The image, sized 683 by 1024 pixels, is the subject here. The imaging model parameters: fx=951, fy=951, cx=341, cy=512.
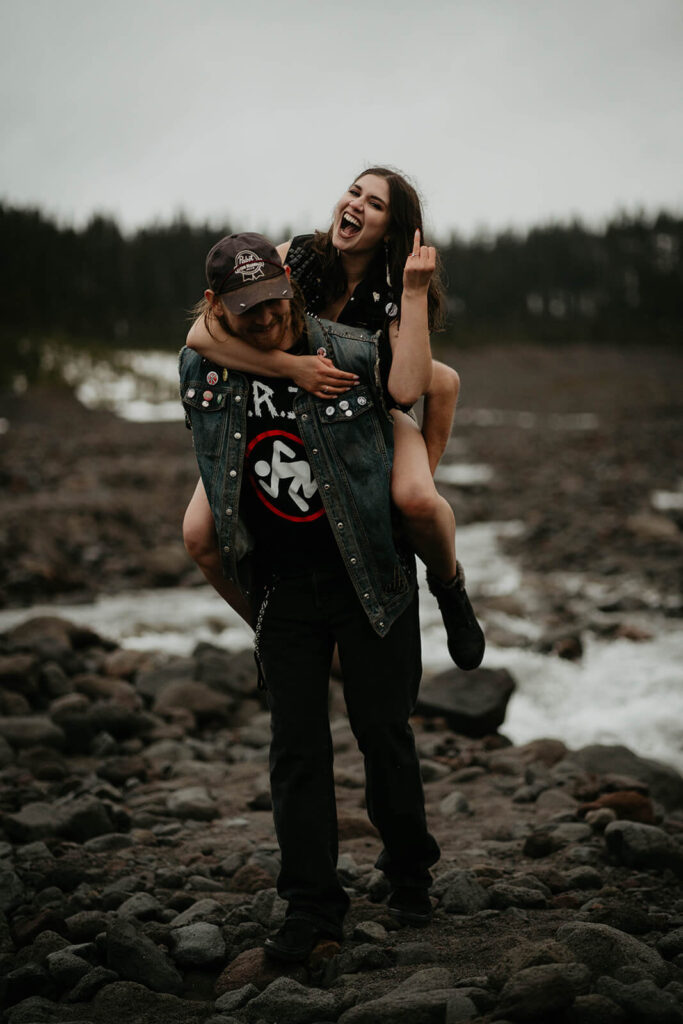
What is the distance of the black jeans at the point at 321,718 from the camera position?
329 cm

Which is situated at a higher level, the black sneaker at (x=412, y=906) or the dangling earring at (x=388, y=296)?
the dangling earring at (x=388, y=296)

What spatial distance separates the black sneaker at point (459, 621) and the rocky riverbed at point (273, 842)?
38.5 inches

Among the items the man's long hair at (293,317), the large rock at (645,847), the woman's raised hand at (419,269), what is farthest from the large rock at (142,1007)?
the woman's raised hand at (419,269)

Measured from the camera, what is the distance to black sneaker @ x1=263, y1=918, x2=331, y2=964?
127 inches

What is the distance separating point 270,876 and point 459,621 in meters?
1.53

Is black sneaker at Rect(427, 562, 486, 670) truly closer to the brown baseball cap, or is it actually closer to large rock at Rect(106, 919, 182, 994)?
the brown baseball cap

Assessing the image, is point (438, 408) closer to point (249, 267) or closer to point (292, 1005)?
point (249, 267)

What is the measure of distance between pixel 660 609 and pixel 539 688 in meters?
2.62

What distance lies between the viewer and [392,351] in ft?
10.8

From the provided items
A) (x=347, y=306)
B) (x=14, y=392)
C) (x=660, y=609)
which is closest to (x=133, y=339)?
(x=14, y=392)

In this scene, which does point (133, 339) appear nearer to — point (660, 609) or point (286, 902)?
point (660, 609)

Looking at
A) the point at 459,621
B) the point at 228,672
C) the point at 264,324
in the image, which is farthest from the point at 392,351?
the point at 228,672

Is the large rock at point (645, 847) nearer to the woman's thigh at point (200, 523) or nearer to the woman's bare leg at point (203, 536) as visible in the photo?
the woman's bare leg at point (203, 536)

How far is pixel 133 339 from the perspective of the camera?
211 ft
